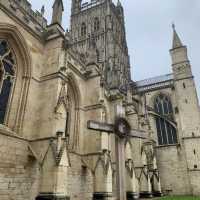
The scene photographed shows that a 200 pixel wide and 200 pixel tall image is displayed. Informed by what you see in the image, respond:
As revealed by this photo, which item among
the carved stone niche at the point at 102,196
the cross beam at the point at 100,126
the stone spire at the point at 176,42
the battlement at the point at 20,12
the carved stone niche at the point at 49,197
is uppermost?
the stone spire at the point at 176,42

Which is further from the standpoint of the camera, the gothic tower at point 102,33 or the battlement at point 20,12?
the gothic tower at point 102,33

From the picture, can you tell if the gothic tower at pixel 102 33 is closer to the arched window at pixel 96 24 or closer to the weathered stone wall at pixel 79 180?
the arched window at pixel 96 24

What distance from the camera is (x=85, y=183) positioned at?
11523 millimetres

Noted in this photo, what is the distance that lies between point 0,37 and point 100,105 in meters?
6.49

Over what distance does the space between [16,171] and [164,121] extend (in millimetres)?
19357

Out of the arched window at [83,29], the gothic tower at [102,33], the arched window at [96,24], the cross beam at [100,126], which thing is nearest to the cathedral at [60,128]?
the cross beam at [100,126]

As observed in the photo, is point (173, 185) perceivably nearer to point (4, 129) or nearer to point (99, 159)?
point (99, 159)

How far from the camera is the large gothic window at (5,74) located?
867cm

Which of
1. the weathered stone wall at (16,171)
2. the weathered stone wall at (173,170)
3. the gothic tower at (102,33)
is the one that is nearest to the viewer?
the weathered stone wall at (16,171)

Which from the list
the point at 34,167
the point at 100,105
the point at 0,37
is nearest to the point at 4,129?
the point at 34,167

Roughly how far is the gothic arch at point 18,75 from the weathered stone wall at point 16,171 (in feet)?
2.73

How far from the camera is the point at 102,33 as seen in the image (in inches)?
1330

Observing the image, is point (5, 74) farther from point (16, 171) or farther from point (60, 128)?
point (16, 171)

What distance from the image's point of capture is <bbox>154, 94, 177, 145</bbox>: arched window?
23.2 metres
